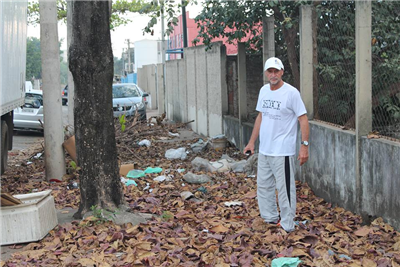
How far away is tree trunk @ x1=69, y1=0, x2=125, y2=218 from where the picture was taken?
647cm

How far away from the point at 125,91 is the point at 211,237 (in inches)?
672

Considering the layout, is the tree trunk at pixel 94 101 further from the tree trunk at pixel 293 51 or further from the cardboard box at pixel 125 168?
the tree trunk at pixel 293 51

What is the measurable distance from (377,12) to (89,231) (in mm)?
4436

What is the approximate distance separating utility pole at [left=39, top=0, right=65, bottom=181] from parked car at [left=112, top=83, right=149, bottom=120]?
A: 1014 cm

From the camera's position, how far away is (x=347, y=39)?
291 inches

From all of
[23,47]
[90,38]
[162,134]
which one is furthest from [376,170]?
[162,134]

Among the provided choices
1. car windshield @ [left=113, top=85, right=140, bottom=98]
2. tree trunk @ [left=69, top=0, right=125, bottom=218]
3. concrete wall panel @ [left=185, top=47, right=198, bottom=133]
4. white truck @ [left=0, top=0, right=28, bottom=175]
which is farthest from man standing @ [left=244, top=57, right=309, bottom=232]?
car windshield @ [left=113, top=85, right=140, bottom=98]

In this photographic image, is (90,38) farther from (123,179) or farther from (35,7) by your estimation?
(35,7)

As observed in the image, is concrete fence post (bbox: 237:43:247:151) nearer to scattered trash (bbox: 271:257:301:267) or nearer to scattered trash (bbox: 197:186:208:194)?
scattered trash (bbox: 197:186:208:194)

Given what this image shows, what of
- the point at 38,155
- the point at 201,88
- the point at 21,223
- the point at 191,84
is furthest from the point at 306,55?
the point at 191,84

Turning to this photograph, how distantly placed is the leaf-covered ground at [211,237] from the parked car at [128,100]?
40.1 feet

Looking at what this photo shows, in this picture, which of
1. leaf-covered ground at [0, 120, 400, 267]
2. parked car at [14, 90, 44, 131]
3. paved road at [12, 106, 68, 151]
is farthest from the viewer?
parked car at [14, 90, 44, 131]

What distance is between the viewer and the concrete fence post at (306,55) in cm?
834

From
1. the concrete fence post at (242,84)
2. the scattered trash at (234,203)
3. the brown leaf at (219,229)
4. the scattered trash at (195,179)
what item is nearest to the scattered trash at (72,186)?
the scattered trash at (195,179)
